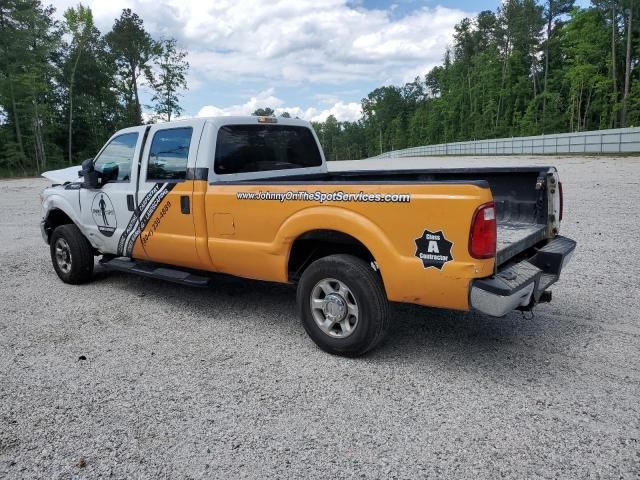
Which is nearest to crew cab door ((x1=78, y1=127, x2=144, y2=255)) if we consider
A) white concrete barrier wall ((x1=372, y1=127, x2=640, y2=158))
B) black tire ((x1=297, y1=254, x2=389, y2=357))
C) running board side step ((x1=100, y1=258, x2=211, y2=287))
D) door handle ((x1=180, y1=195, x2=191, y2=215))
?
running board side step ((x1=100, y1=258, x2=211, y2=287))

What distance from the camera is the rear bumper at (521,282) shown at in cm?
310

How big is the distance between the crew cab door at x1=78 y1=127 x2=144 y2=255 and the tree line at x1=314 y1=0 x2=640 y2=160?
2027 inches

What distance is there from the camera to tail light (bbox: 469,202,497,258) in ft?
9.99

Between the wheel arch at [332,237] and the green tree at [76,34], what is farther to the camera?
the green tree at [76,34]

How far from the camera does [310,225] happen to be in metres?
3.79

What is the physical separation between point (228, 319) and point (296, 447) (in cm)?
226

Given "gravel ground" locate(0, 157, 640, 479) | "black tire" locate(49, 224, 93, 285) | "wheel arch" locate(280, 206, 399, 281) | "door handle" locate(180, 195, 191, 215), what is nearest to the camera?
"gravel ground" locate(0, 157, 640, 479)

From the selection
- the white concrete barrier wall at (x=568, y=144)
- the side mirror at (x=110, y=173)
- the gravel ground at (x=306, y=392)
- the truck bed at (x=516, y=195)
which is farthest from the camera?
the white concrete barrier wall at (x=568, y=144)

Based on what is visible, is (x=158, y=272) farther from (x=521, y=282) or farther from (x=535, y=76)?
(x=535, y=76)

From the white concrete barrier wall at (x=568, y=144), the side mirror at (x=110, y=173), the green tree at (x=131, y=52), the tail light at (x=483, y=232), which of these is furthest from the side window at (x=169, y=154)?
the green tree at (x=131, y=52)

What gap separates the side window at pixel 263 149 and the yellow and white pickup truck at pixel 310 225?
0.01 m

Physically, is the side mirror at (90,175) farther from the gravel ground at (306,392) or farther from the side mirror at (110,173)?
the gravel ground at (306,392)

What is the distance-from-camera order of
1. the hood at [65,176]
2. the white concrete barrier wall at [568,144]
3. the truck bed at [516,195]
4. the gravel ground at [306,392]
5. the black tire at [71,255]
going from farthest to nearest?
the white concrete barrier wall at [568,144], the hood at [65,176], the black tire at [71,255], the truck bed at [516,195], the gravel ground at [306,392]

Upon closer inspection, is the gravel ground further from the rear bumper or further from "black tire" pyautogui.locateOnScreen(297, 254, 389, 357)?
the rear bumper
